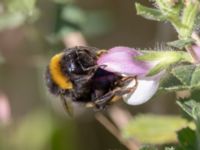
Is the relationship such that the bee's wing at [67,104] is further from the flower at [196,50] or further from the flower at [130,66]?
the flower at [196,50]

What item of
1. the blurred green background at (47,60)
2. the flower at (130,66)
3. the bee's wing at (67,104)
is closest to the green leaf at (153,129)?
the blurred green background at (47,60)

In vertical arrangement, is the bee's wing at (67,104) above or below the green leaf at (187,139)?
above

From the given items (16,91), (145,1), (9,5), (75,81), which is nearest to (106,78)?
(75,81)

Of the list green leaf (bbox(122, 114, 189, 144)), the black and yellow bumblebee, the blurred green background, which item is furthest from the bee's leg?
the blurred green background

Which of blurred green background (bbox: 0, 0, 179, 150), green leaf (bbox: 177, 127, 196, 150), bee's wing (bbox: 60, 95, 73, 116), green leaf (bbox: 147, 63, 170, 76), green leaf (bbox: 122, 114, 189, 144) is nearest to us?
green leaf (bbox: 147, 63, 170, 76)

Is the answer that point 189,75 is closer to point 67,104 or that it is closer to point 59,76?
point 59,76

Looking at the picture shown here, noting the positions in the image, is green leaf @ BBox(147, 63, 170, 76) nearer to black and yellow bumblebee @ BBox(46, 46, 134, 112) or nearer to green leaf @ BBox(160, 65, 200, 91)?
green leaf @ BBox(160, 65, 200, 91)

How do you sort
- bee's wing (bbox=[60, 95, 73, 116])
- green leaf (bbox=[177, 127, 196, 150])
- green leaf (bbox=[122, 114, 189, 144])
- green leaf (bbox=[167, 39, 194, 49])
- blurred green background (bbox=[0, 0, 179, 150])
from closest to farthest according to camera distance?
1. green leaf (bbox=[167, 39, 194, 49])
2. green leaf (bbox=[177, 127, 196, 150])
3. bee's wing (bbox=[60, 95, 73, 116])
4. green leaf (bbox=[122, 114, 189, 144])
5. blurred green background (bbox=[0, 0, 179, 150])
